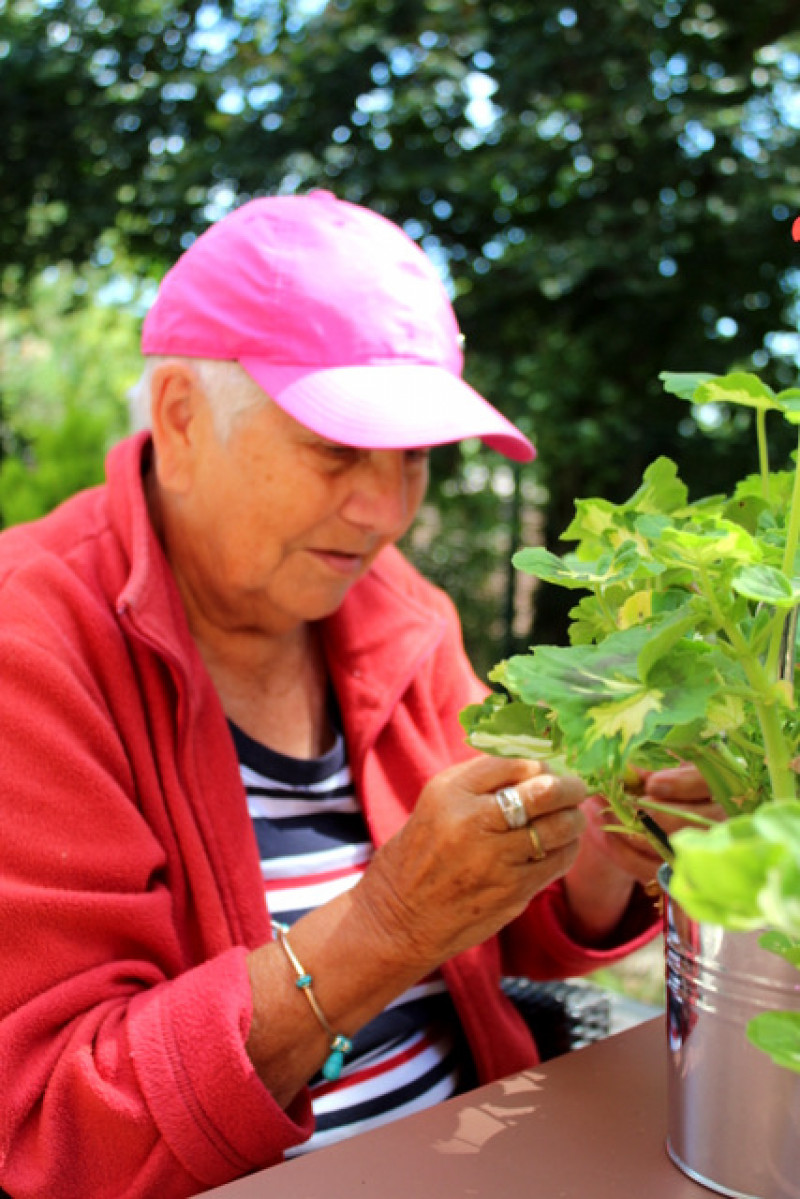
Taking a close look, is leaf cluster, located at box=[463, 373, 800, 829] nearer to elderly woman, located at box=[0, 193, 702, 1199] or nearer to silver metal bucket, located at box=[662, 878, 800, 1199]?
silver metal bucket, located at box=[662, 878, 800, 1199]

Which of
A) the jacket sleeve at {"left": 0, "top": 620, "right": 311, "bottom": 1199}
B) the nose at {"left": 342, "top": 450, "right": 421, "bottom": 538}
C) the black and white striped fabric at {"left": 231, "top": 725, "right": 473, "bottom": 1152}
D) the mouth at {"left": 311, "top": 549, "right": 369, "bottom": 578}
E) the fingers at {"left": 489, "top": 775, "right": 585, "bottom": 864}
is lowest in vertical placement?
the black and white striped fabric at {"left": 231, "top": 725, "right": 473, "bottom": 1152}

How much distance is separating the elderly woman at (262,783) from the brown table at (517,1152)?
0.18 m

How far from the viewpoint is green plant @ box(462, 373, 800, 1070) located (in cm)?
75

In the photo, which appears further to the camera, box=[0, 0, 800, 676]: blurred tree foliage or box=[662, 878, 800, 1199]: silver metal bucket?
box=[0, 0, 800, 676]: blurred tree foliage

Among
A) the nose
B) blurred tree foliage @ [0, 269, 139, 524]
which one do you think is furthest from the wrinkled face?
blurred tree foliage @ [0, 269, 139, 524]

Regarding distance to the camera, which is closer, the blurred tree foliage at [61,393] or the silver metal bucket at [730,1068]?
the silver metal bucket at [730,1068]

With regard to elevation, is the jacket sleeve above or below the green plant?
below

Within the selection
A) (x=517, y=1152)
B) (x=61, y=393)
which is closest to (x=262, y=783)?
(x=517, y=1152)

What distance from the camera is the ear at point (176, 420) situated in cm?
159

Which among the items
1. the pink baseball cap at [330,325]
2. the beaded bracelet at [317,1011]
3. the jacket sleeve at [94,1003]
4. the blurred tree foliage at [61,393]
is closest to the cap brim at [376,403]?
the pink baseball cap at [330,325]

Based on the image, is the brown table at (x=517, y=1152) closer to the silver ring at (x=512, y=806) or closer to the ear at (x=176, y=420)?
the silver ring at (x=512, y=806)

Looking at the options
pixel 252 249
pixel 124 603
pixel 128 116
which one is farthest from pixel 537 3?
pixel 124 603

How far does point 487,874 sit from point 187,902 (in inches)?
15.8

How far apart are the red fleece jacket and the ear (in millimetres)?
57
